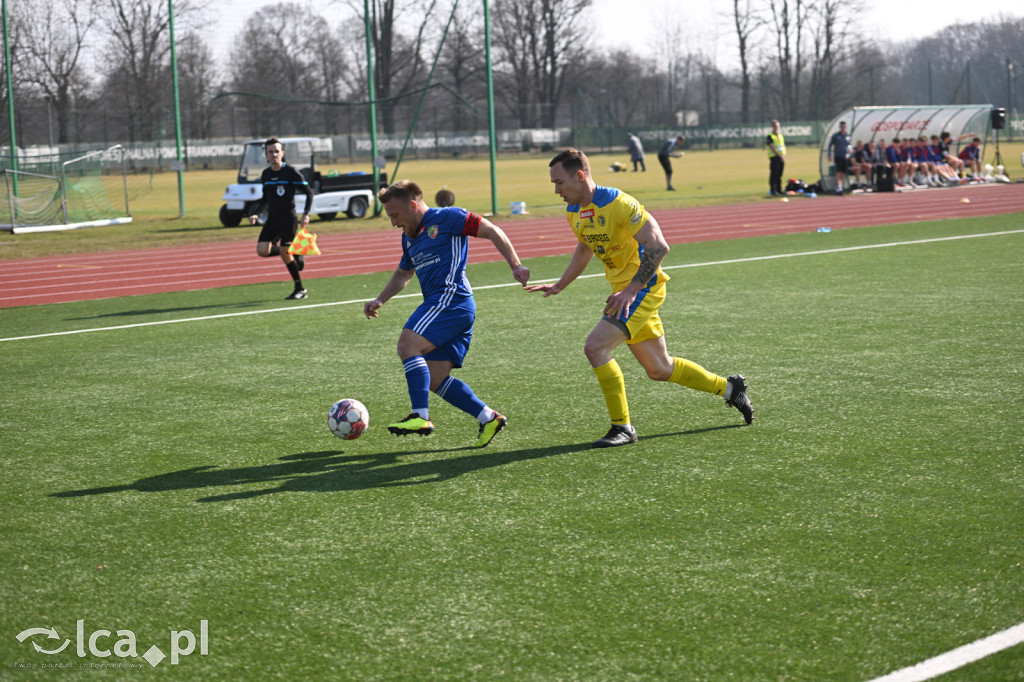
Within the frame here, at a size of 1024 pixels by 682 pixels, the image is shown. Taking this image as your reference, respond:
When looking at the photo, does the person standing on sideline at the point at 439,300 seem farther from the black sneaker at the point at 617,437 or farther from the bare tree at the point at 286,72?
the bare tree at the point at 286,72

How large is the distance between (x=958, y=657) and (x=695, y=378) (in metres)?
3.16

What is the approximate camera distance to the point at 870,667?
330 cm

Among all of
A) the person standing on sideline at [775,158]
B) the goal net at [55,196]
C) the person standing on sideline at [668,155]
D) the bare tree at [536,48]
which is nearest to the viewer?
the goal net at [55,196]

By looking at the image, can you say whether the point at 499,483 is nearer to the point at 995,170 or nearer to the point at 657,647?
the point at 657,647

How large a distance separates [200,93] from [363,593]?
155ft

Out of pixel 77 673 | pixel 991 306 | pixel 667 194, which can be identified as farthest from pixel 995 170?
pixel 77 673

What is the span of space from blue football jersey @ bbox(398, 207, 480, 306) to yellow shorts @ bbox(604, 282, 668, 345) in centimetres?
94

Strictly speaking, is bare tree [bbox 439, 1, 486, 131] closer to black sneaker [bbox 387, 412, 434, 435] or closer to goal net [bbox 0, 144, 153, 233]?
goal net [bbox 0, 144, 153, 233]

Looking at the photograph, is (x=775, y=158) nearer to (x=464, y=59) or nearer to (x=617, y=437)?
(x=464, y=59)

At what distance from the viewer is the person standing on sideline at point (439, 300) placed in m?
6.18

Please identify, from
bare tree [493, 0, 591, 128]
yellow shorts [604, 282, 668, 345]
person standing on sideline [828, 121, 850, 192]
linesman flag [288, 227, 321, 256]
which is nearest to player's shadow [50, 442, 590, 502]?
yellow shorts [604, 282, 668, 345]

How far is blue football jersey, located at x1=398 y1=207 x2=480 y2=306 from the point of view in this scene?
20.7 ft

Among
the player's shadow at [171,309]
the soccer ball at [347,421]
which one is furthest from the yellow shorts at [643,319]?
the player's shadow at [171,309]

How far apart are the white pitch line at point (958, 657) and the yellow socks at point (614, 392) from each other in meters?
2.78
